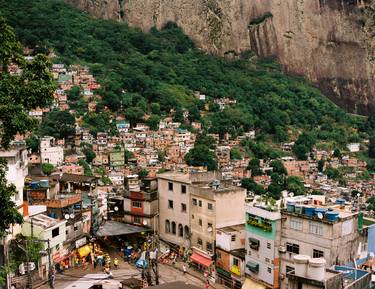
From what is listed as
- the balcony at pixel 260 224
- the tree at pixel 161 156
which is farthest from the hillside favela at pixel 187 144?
the tree at pixel 161 156

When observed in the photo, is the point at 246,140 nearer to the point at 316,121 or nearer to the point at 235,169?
the point at 235,169

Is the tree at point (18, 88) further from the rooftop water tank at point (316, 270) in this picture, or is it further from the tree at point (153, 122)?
the tree at point (153, 122)

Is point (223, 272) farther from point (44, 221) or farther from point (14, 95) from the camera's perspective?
point (14, 95)

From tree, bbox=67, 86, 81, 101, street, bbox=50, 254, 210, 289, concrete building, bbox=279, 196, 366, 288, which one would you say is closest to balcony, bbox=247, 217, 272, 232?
concrete building, bbox=279, 196, 366, 288

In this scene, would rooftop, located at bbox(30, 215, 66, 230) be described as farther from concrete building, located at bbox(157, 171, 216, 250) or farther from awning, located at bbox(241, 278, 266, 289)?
awning, located at bbox(241, 278, 266, 289)

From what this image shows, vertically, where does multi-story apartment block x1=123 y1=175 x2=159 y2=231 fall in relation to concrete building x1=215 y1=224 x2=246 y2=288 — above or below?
above

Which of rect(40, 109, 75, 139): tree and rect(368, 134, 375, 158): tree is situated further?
rect(368, 134, 375, 158): tree
